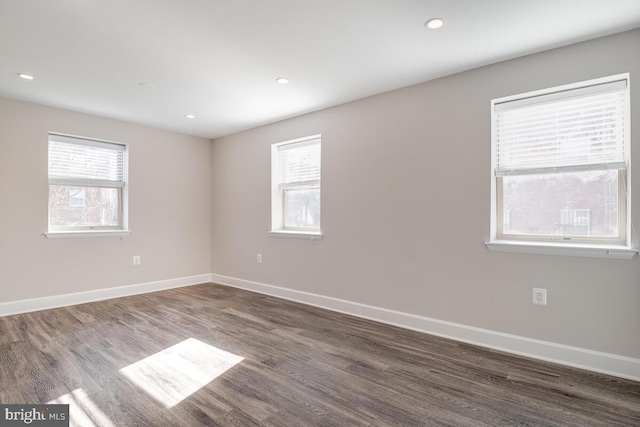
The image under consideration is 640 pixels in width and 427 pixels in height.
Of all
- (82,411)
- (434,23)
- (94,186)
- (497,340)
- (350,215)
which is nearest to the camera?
(82,411)

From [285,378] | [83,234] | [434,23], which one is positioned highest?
[434,23]

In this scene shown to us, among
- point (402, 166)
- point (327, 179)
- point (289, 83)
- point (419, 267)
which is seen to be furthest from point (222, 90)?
point (419, 267)

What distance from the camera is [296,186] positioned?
437 cm

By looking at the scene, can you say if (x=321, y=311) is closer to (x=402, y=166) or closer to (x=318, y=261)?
(x=318, y=261)

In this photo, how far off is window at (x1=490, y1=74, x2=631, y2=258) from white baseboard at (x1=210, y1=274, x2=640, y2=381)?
0.79m

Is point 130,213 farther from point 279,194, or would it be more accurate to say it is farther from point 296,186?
point 296,186

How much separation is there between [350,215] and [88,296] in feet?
11.3

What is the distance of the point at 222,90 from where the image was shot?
3.37m

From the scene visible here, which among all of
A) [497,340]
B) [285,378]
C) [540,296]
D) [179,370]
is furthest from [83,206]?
[540,296]

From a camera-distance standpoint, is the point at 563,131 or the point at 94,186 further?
the point at 94,186

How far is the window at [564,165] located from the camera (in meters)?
2.37

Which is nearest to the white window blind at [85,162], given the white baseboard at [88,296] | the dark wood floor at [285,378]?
the white baseboard at [88,296]

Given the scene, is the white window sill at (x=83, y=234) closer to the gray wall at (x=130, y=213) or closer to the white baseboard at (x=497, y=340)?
the gray wall at (x=130, y=213)

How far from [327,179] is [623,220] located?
264 centimetres
